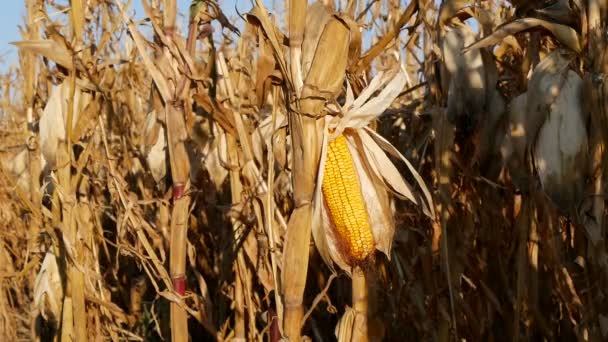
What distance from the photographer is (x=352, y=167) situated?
166 centimetres

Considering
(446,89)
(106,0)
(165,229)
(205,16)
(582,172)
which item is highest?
(106,0)

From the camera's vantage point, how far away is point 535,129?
75.1 inches

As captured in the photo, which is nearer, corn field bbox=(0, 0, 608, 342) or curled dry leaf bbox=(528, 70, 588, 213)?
corn field bbox=(0, 0, 608, 342)

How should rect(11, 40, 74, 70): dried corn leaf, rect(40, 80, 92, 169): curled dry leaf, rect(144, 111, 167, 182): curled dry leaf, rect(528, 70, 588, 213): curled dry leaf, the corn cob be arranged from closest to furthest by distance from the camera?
the corn cob
rect(528, 70, 588, 213): curled dry leaf
rect(11, 40, 74, 70): dried corn leaf
rect(40, 80, 92, 169): curled dry leaf
rect(144, 111, 167, 182): curled dry leaf

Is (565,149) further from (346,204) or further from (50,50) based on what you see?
(50,50)

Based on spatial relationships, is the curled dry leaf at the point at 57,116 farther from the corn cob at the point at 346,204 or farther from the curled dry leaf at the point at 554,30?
the curled dry leaf at the point at 554,30

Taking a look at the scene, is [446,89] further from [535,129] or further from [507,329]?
[507,329]

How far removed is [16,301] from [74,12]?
3462mm

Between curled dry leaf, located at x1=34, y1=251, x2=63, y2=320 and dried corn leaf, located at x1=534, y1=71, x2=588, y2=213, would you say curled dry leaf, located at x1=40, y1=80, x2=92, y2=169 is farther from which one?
dried corn leaf, located at x1=534, y1=71, x2=588, y2=213

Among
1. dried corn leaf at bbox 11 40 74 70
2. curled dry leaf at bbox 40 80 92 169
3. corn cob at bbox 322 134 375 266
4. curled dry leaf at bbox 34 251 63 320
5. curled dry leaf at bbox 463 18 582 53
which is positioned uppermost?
dried corn leaf at bbox 11 40 74 70

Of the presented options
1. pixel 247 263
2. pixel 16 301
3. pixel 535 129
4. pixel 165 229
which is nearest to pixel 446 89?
pixel 535 129

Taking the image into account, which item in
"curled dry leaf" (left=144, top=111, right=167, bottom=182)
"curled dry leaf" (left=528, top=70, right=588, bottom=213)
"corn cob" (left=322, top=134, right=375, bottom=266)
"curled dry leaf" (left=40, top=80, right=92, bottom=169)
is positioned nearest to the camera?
"corn cob" (left=322, top=134, right=375, bottom=266)

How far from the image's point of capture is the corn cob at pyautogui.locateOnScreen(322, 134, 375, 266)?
1625 mm

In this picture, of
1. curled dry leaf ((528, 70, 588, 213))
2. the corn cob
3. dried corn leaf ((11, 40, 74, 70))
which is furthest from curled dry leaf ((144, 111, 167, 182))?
curled dry leaf ((528, 70, 588, 213))
